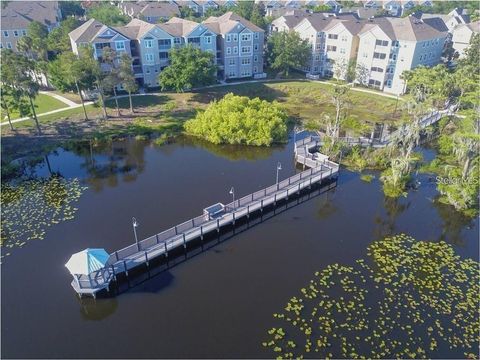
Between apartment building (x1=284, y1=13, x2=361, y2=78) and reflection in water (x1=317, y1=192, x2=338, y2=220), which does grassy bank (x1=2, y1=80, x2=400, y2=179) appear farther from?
reflection in water (x1=317, y1=192, x2=338, y2=220)

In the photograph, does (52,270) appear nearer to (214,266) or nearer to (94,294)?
(94,294)

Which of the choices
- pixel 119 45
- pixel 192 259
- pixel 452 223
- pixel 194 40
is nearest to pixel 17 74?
pixel 119 45

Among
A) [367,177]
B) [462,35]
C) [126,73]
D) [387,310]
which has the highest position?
[462,35]

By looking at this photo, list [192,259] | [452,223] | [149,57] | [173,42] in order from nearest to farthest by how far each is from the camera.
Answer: [192,259] < [452,223] < [149,57] < [173,42]

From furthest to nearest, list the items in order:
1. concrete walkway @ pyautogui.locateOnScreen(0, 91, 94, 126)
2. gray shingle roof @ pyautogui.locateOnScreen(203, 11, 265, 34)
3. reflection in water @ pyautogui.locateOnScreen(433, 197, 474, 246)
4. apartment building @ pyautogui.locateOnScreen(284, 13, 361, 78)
→ 1. apartment building @ pyautogui.locateOnScreen(284, 13, 361, 78)
2. gray shingle roof @ pyautogui.locateOnScreen(203, 11, 265, 34)
3. concrete walkway @ pyautogui.locateOnScreen(0, 91, 94, 126)
4. reflection in water @ pyautogui.locateOnScreen(433, 197, 474, 246)

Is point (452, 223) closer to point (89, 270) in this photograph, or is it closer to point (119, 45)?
point (89, 270)

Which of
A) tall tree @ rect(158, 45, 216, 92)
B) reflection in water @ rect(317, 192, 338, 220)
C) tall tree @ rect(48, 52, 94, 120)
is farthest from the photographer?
tall tree @ rect(158, 45, 216, 92)

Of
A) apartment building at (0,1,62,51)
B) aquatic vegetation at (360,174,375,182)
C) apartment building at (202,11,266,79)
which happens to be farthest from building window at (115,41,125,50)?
aquatic vegetation at (360,174,375,182)
